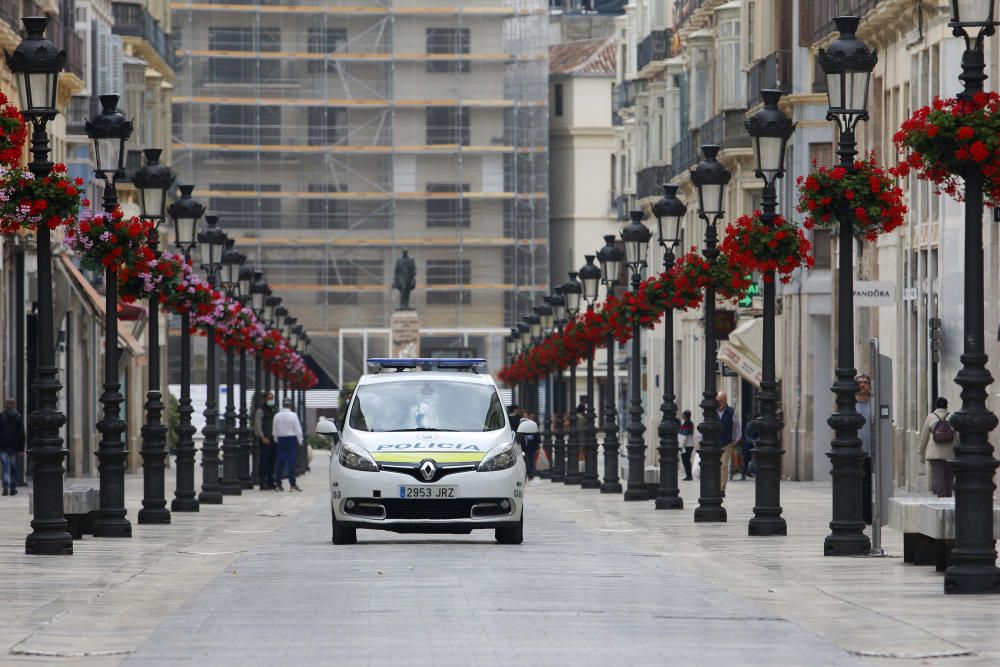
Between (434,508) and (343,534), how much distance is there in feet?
3.34

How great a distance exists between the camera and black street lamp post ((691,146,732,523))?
1202 inches

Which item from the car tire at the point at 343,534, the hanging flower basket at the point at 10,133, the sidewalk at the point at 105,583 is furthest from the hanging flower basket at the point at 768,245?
the hanging flower basket at the point at 10,133

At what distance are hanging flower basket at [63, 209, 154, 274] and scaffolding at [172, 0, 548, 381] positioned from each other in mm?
84353

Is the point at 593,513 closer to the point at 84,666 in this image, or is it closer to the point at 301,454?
the point at 84,666

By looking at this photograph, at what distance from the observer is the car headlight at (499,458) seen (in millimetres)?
23703

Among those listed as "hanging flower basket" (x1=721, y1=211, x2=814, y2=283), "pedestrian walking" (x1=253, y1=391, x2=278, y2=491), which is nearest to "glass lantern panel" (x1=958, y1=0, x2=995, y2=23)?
"hanging flower basket" (x1=721, y1=211, x2=814, y2=283)

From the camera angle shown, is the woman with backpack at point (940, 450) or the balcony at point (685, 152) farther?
the balcony at point (685, 152)

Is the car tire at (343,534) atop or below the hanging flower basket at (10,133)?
below

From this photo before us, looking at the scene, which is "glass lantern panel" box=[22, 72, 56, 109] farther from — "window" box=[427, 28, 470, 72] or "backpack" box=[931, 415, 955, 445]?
"window" box=[427, 28, 470, 72]

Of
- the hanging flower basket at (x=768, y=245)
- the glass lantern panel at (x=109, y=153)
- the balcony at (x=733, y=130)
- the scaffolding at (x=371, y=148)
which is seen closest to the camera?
the glass lantern panel at (x=109, y=153)

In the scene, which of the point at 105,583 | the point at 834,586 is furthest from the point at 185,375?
the point at 834,586

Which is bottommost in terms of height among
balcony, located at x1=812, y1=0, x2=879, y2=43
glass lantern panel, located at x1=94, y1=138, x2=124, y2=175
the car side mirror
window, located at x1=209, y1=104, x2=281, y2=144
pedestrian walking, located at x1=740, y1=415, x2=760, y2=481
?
pedestrian walking, located at x1=740, y1=415, x2=760, y2=481

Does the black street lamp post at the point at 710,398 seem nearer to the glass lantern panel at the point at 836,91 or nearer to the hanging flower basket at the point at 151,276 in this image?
the hanging flower basket at the point at 151,276

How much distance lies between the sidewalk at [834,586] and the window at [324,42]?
8130cm
